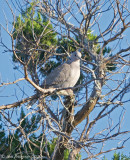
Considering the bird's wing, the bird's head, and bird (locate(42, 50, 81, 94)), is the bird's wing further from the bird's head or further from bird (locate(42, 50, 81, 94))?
the bird's head

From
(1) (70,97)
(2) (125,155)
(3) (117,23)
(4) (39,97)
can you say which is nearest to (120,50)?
(3) (117,23)

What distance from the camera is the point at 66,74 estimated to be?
604 centimetres

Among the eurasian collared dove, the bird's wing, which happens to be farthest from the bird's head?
the bird's wing

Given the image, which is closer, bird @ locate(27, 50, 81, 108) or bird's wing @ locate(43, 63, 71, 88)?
bird @ locate(27, 50, 81, 108)

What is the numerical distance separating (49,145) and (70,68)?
1679 mm

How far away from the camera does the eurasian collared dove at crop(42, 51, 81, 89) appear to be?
19.6 feet

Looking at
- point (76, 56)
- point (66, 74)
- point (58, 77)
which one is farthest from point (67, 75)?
point (76, 56)

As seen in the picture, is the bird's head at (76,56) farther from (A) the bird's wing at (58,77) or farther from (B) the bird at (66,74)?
(A) the bird's wing at (58,77)

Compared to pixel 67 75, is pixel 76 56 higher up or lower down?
higher up

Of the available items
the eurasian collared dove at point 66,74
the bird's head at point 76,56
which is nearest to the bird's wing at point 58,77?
the eurasian collared dove at point 66,74

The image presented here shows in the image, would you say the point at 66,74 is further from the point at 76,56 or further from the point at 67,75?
the point at 76,56

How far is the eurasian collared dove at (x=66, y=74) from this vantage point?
5.97 m

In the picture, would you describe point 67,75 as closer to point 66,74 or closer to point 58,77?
point 66,74

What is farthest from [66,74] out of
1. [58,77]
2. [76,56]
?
[76,56]
